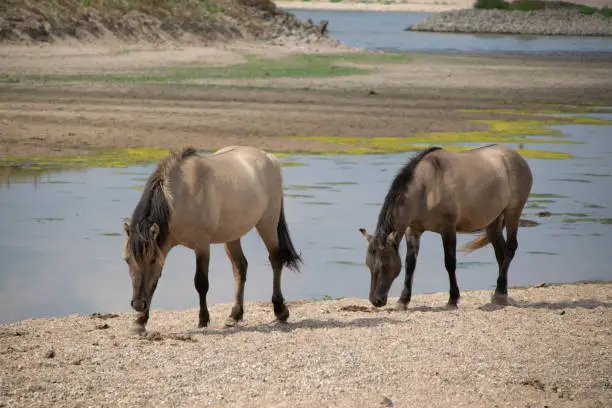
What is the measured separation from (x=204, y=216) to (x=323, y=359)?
1999 mm

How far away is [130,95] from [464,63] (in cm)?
2424

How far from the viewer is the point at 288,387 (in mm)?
7805

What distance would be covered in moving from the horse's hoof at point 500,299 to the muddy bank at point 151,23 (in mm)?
32637

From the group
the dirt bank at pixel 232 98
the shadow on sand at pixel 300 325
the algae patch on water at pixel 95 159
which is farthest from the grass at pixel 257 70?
the shadow on sand at pixel 300 325

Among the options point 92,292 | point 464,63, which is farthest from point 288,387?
point 464,63

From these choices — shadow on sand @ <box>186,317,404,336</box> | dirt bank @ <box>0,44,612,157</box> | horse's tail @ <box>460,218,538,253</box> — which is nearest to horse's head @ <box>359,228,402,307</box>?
shadow on sand @ <box>186,317,404,336</box>

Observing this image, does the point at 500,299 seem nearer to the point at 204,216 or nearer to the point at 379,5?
the point at 204,216

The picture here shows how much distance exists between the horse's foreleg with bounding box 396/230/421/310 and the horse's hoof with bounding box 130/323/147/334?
261cm

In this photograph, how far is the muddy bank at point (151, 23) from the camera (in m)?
43.1

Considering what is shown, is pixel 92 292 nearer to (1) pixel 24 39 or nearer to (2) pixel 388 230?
(2) pixel 388 230

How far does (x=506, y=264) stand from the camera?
1164 centimetres

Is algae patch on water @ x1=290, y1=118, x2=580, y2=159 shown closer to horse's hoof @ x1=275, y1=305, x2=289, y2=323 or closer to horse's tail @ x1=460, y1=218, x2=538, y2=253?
horse's tail @ x1=460, y1=218, x2=538, y2=253

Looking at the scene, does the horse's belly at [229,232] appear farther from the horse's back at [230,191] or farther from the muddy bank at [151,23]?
the muddy bank at [151,23]

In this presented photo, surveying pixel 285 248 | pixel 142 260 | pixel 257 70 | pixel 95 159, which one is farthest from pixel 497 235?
pixel 257 70
